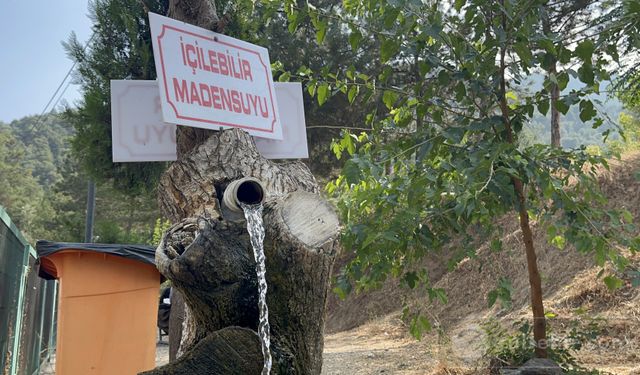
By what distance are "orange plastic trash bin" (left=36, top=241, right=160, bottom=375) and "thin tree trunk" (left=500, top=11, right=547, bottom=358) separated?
283cm

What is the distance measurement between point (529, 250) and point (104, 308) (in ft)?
10.7

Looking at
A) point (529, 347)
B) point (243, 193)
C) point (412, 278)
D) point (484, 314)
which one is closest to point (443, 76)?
point (412, 278)

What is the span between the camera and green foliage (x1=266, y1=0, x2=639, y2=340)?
3.59 meters

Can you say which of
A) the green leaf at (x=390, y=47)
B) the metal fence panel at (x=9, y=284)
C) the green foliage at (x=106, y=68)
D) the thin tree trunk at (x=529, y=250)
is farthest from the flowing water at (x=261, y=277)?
the green foliage at (x=106, y=68)

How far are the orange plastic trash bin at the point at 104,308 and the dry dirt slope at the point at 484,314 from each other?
223 centimetres

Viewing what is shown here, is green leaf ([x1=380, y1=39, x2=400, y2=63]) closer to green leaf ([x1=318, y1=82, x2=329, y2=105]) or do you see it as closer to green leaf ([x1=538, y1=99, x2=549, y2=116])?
green leaf ([x1=318, y1=82, x2=329, y2=105])

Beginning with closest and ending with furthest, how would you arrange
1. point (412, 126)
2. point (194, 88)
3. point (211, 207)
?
1. point (211, 207)
2. point (194, 88)
3. point (412, 126)

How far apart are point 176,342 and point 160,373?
3.16m

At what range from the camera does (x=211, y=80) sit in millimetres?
3277

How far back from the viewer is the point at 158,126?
3.58 metres

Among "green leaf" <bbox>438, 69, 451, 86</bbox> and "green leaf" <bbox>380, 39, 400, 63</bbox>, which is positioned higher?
"green leaf" <bbox>380, 39, 400, 63</bbox>

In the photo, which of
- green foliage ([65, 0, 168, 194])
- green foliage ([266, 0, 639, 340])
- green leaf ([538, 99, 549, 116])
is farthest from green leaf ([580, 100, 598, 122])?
green foliage ([65, 0, 168, 194])

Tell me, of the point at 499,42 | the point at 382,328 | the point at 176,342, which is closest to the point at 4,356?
the point at 176,342

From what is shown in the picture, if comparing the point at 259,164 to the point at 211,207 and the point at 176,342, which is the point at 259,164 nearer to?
the point at 211,207
